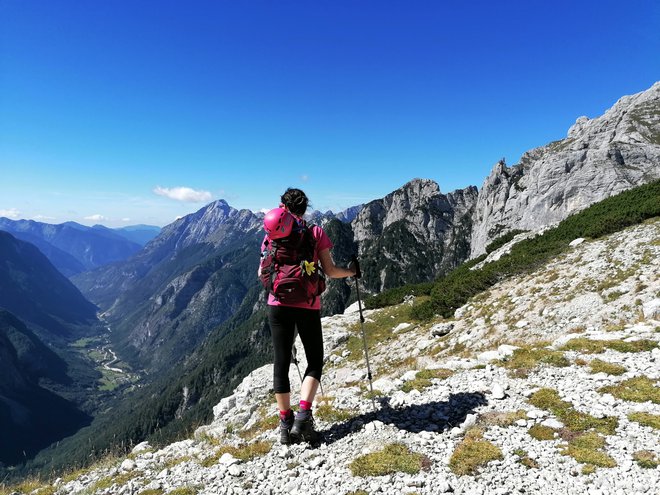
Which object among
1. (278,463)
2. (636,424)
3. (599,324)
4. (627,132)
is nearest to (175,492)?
(278,463)

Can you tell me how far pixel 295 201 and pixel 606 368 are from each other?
901cm

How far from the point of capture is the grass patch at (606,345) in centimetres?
1055

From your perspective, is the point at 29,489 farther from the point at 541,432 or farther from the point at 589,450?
the point at 589,450

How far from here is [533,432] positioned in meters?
7.05

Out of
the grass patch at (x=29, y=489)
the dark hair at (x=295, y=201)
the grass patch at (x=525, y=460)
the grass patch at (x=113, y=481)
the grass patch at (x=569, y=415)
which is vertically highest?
the dark hair at (x=295, y=201)

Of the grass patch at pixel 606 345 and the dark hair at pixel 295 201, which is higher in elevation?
the dark hair at pixel 295 201

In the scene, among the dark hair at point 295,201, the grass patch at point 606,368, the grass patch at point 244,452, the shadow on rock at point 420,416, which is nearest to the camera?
the dark hair at point 295,201

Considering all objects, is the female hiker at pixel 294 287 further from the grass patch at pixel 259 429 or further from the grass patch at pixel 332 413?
the grass patch at pixel 259 429

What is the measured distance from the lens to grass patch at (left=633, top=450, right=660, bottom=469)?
18.8ft

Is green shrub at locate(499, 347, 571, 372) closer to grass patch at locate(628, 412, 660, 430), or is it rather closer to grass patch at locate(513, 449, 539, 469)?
grass patch at locate(628, 412, 660, 430)

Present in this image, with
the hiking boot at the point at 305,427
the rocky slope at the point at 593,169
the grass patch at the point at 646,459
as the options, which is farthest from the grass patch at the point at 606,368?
the rocky slope at the point at 593,169

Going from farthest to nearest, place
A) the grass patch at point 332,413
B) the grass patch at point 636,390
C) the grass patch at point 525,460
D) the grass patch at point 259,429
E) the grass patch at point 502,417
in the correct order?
1. the grass patch at point 259,429
2. the grass patch at point 332,413
3. the grass patch at point 636,390
4. the grass patch at point 502,417
5. the grass patch at point 525,460

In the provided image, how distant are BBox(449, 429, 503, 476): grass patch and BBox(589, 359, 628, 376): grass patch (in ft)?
15.5

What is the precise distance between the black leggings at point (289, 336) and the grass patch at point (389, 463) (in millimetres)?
1708
